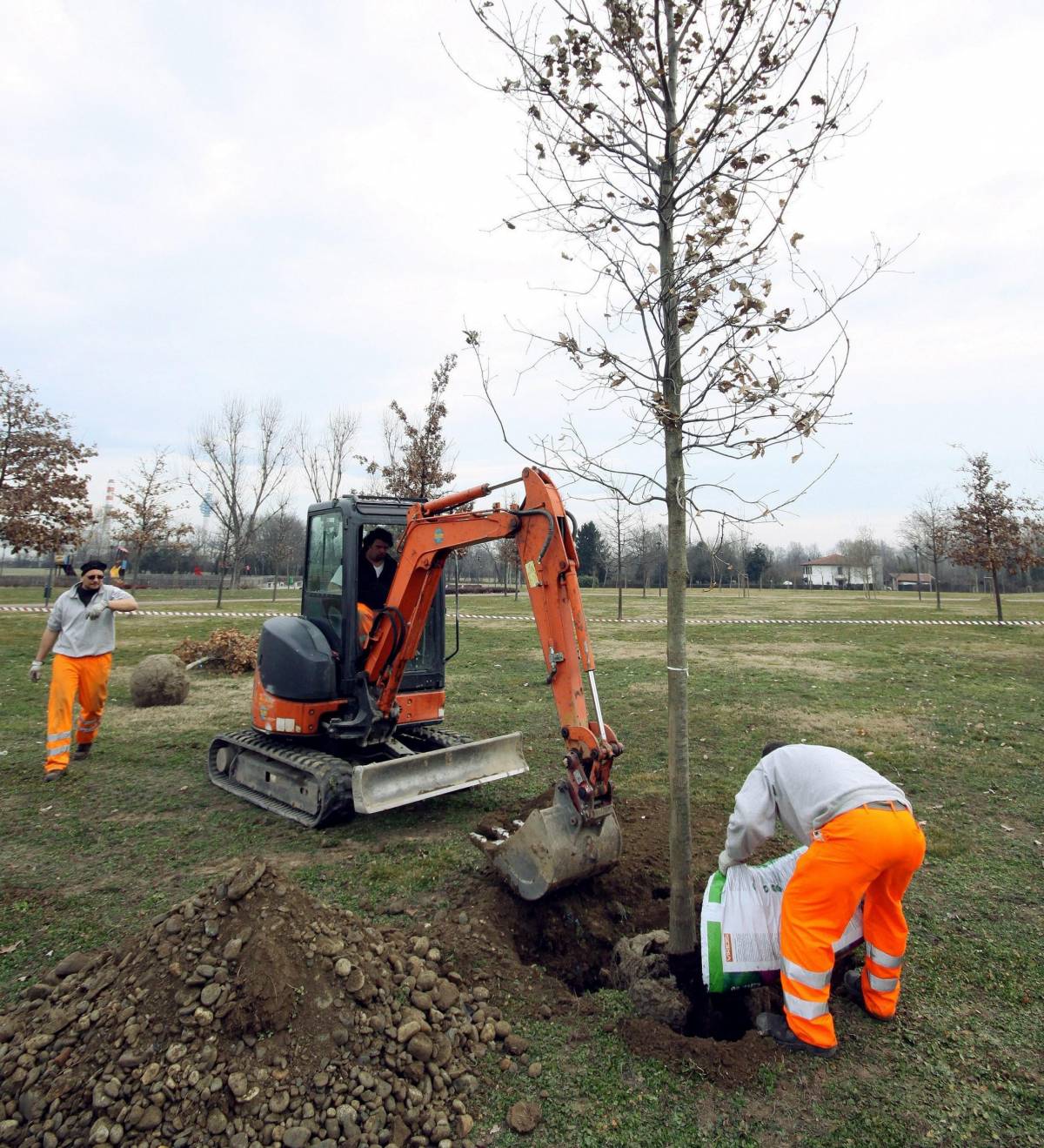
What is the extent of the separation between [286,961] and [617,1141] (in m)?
1.65

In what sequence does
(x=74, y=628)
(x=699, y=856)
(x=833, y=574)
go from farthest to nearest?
(x=833, y=574)
(x=74, y=628)
(x=699, y=856)

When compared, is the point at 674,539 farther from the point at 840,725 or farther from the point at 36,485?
the point at 36,485

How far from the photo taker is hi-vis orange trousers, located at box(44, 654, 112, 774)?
7.44m

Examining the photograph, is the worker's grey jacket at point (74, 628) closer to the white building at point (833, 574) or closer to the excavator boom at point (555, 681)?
the excavator boom at point (555, 681)

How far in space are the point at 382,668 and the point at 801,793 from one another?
4.01 meters

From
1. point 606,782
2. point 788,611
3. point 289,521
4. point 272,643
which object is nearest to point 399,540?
point 272,643

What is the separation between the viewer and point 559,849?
179 inches

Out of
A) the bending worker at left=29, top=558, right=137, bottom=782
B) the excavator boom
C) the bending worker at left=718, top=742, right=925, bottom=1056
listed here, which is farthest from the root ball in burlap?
the bending worker at left=718, top=742, right=925, bottom=1056

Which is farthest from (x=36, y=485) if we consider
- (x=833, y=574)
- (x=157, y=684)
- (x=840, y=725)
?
(x=833, y=574)

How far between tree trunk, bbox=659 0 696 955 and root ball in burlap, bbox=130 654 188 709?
970cm

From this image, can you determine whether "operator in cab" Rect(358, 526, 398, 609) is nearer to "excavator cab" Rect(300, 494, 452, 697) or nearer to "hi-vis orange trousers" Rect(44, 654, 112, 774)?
"excavator cab" Rect(300, 494, 452, 697)

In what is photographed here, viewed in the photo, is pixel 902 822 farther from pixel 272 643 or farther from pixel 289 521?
pixel 289 521

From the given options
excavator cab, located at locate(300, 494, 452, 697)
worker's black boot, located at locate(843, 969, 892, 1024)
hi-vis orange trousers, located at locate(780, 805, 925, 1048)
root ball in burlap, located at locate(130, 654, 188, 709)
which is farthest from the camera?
root ball in burlap, located at locate(130, 654, 188, 709)

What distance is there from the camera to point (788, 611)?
3238cm
